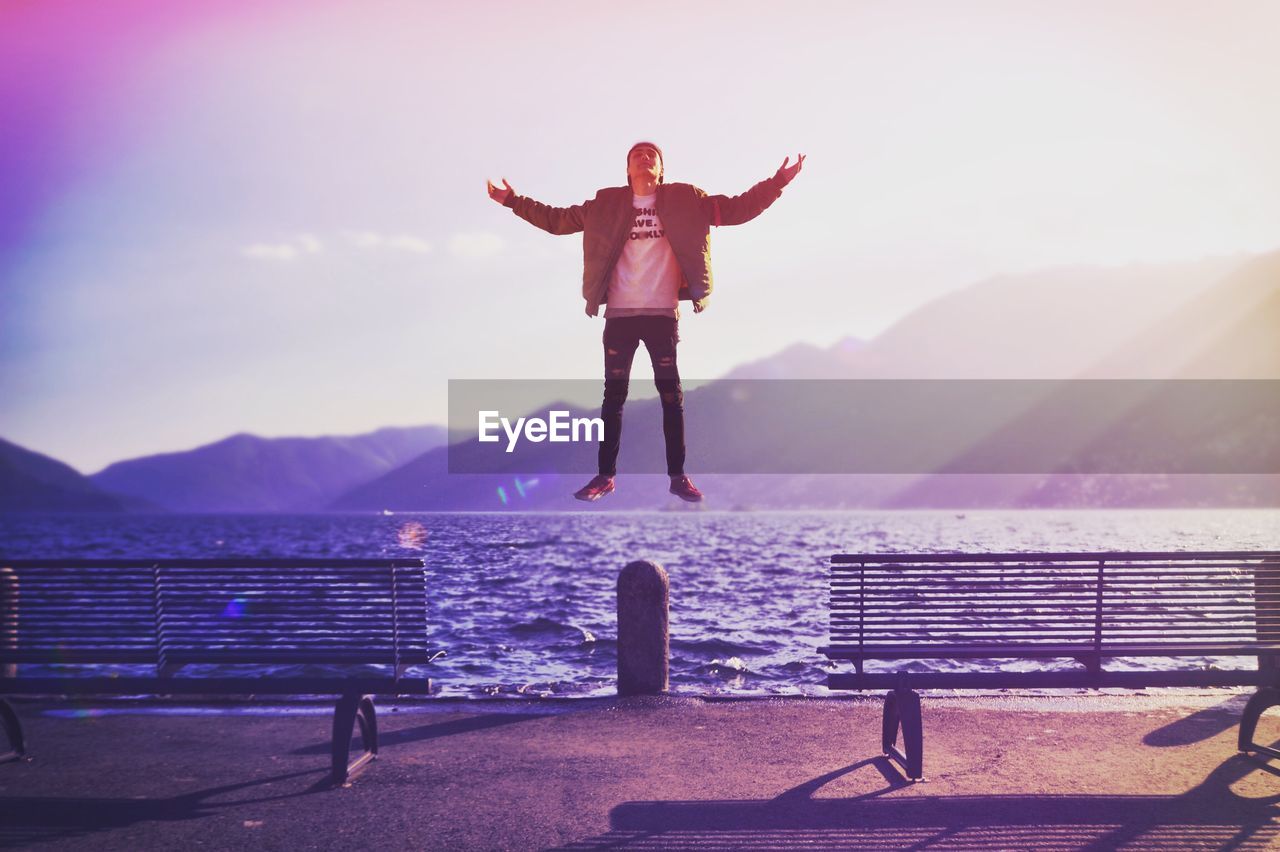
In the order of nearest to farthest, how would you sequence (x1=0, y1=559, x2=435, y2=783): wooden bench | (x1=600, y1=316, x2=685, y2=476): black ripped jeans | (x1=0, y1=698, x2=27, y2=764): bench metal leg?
(x1=600, y1=316, x2=685, y2=476): black ripped jeans
(x1=0, y1=559, x2=435, y2=783): wooden bench
(x1=0, y1=698, x2=27, y2=764): bench metal leg

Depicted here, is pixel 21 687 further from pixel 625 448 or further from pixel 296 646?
pixel 625 448

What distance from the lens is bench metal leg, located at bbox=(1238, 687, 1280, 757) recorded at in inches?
306

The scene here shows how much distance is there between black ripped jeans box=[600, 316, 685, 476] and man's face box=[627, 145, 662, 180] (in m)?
0.57

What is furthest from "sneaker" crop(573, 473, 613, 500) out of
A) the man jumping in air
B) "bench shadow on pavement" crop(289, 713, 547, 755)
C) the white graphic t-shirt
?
"bench shadow on pavement" crop(289, 713, 547, 755)

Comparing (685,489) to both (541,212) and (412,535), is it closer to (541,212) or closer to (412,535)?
(541,212)

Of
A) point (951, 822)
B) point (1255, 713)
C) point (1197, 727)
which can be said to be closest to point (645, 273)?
point (951, 822)

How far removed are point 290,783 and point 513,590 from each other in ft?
79.5

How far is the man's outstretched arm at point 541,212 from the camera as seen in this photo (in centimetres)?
437

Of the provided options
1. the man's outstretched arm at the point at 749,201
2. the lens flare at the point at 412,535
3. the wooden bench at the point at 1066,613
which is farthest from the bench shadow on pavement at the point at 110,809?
the man's outstretched arm at the point at 749,201

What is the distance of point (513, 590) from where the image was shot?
31.5 metres

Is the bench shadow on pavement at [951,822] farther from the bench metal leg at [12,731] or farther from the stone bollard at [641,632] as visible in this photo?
the bench metal leg at [12,731]

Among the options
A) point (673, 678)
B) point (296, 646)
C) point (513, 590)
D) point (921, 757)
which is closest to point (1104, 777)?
point (921, 757)

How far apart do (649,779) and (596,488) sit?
4124mm

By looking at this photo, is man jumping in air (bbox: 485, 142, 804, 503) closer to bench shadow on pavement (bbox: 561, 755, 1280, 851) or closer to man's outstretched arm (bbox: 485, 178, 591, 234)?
man's outstretched arm (bbox: 485, 178, 591, 234)
